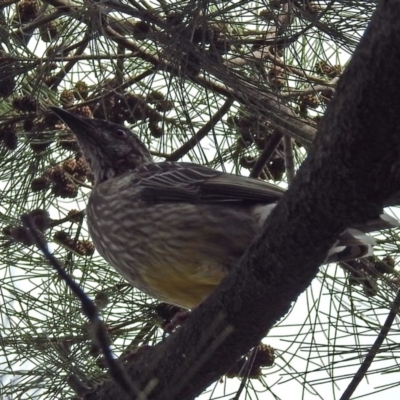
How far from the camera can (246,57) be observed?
3525 mm

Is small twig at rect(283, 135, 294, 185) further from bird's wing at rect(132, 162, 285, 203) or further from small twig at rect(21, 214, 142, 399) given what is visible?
small twig at rect(21, 214, 142, 399)

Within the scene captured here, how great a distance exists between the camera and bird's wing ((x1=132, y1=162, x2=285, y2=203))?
3881mm

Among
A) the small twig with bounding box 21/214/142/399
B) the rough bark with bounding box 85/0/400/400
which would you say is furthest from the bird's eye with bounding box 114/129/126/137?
the small twig with bounding box 21/214/142/399

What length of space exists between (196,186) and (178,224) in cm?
25

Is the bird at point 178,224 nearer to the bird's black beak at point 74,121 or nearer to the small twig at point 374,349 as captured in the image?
the bird's black beak at point 74,121

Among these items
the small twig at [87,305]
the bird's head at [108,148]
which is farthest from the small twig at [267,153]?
the small twig at [87,305]

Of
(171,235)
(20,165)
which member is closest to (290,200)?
(171,235)

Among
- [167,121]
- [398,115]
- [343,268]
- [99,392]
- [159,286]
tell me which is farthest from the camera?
[167,121]

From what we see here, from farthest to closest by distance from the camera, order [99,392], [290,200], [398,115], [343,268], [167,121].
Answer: [167,121] → [343,268] → [99,392] → [290,200] → [398,115]

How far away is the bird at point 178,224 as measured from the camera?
3.82 meters

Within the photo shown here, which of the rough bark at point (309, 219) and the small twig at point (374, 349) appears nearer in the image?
the rough bark at point (309, 219)

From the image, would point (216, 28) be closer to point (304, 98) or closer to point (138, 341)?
point (304, 98)

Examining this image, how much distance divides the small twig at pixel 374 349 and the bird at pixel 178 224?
1.06 feet

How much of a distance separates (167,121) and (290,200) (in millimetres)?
1989
